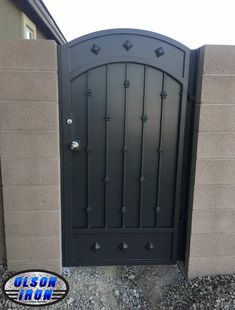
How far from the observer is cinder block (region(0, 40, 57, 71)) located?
1664 mm

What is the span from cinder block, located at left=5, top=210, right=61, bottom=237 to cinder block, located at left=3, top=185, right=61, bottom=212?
42 millimetres

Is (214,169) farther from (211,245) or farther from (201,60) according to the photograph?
(201,60)

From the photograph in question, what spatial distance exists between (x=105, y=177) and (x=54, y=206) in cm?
45

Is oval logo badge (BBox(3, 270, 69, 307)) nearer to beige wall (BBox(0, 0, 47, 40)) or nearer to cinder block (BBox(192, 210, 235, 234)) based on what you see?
cinder block (BBox(192, 210, 235, 234))

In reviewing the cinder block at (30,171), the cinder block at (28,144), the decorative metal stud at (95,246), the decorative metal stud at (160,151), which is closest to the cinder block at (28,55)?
the cinder block at (28,144)

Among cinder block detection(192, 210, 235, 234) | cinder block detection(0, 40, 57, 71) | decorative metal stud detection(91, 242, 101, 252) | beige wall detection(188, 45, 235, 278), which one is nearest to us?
cinder block detection(0, 40, 57, 71)

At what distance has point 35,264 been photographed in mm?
2006

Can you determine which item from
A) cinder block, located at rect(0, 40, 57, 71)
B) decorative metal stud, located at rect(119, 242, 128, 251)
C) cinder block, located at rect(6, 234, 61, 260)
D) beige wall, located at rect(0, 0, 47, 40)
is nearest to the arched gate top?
cinder block, located at rect(0, 40, 57, 71)

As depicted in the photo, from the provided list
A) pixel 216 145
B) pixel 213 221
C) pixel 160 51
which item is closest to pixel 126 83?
pixel 160 51

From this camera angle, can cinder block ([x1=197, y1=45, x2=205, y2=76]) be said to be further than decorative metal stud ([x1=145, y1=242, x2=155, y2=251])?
No

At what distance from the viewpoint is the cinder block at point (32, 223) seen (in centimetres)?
191

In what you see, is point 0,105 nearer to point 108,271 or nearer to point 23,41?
point 23,41

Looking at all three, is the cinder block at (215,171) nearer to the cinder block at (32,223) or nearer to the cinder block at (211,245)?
the cinder block at (211,245)

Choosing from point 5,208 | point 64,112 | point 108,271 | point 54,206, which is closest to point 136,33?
point 64,112
